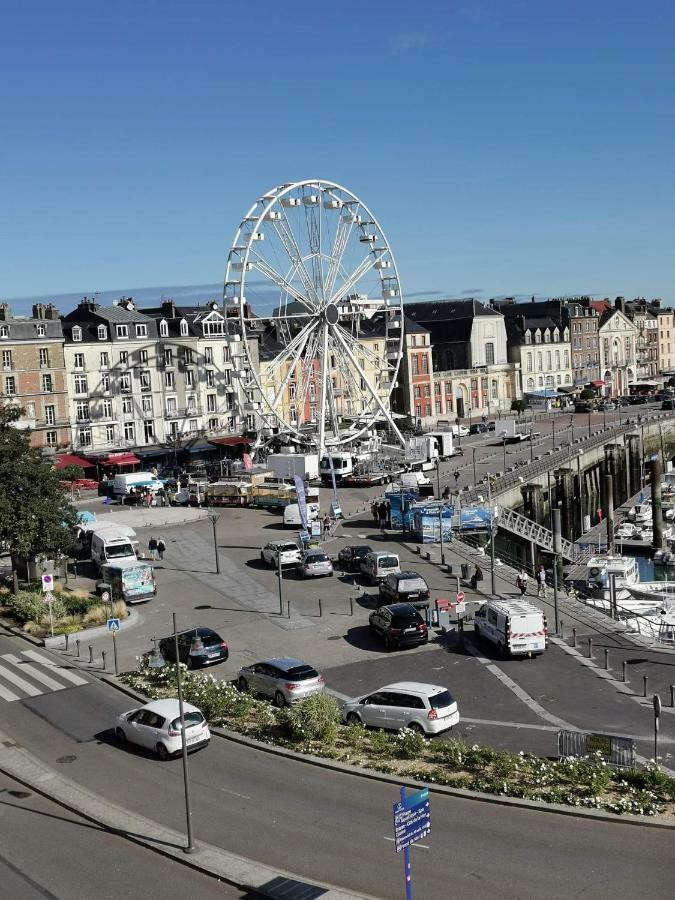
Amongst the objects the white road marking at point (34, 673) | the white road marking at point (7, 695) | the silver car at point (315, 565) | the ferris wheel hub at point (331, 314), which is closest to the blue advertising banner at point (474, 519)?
the silver car at point (315, 565)

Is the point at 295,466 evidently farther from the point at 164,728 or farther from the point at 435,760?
the point at 435,760

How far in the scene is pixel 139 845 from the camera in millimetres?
18938

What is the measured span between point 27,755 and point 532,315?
410 ft

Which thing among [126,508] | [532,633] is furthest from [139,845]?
[126,508]

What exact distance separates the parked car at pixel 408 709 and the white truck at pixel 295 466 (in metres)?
42.7

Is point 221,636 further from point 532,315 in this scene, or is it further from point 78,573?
point 532,315

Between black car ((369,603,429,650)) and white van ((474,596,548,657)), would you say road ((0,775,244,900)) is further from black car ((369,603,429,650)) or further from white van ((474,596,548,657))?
white van ((474,596,548,657))

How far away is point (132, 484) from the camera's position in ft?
217

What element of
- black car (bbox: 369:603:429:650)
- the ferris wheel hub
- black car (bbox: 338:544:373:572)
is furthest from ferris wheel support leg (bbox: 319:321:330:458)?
black car (bbox: 369:603:429:650)

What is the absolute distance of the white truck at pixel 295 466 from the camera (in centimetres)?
6800

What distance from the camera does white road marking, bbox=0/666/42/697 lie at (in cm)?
2944

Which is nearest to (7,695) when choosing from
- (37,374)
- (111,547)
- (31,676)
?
(31,676)

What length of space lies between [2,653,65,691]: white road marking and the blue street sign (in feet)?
56.4

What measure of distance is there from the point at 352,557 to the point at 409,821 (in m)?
28.1
